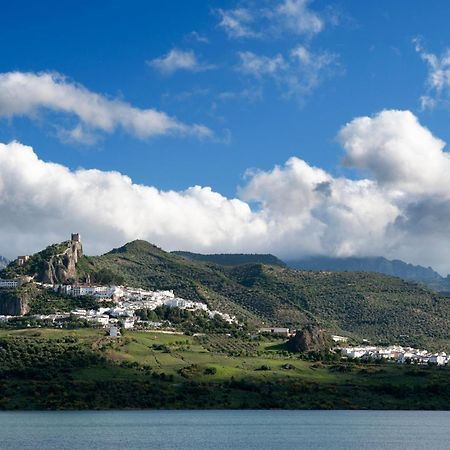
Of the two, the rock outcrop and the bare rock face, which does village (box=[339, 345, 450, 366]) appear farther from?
the rock outcrop

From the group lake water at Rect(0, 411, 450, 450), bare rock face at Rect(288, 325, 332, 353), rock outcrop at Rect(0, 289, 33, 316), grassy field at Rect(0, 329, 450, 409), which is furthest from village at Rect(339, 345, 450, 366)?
rock outcrop at Rect(0, 289, 33, 316)

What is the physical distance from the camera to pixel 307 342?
597 feet

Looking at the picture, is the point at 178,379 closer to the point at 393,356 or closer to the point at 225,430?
the point at 225,430

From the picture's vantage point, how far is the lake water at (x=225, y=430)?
8688cm

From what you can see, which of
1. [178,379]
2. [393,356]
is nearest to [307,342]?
[393,356]

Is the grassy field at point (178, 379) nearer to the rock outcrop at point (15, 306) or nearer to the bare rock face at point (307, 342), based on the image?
the bare rock face at point (307, 342)

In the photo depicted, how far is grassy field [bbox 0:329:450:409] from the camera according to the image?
129 m

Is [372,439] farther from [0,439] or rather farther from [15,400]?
[15,400]

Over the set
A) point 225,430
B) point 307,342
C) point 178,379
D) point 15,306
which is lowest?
point 225,430

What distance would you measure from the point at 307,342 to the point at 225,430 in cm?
8300

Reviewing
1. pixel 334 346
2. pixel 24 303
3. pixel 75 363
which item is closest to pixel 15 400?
pixel 75 363

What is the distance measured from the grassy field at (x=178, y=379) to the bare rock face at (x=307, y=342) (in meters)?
17.1

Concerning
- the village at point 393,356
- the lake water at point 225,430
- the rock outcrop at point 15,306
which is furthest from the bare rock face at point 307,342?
the rock outcrop at point 15,306

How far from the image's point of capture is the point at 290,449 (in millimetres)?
83312
